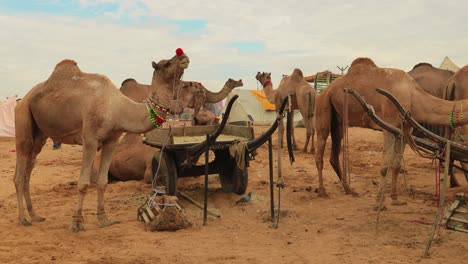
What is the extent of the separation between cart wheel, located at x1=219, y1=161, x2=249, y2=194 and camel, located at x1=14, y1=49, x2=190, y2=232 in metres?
2.13

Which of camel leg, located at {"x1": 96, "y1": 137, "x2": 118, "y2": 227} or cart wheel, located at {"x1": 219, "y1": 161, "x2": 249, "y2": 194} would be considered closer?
camel leg, located at {"x1": 96, "y1": 137, "x2": 118, "y2": 227}

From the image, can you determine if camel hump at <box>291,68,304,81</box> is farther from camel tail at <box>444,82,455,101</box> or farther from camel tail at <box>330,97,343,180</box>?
camel tail at <box>444,82,455,101</box>

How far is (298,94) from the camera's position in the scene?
551 inches

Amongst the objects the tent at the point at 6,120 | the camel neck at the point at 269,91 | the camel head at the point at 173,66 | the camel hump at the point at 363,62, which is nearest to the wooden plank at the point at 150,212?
the camel head at the point at 173,66

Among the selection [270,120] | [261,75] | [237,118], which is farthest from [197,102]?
[270,120]

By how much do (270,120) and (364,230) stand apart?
1819 cm

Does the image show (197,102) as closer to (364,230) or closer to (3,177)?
(3,177)

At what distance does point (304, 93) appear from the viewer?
13.6m

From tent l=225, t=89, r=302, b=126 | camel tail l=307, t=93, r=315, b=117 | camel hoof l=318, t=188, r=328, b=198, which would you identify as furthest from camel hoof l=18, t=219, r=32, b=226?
tent l=225, t=89, r=302, b=126

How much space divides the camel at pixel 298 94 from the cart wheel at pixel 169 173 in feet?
22.0

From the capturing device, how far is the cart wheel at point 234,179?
730cm

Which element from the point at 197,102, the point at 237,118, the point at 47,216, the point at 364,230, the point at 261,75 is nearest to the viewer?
the point at 364,230

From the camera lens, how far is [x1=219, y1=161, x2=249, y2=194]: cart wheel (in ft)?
24.0

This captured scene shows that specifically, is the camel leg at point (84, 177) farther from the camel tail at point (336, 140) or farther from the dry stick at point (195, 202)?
the camel tail at point (336, 140)
